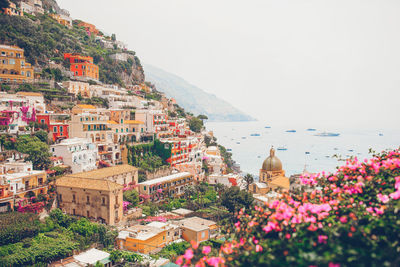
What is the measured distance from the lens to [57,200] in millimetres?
24953

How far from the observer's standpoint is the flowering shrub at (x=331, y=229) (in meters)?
5.57

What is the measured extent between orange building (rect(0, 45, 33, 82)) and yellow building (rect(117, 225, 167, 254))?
2507 cm

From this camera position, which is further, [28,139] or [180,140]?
[180,140]

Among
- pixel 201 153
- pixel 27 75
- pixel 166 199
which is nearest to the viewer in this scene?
pixel 166 199

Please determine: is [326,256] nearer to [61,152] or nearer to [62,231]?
[62,231]

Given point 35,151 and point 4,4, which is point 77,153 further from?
point 4,4

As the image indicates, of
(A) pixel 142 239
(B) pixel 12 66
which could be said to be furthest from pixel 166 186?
(B) pixel 12 66

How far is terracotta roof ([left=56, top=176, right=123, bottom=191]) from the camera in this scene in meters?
24.0

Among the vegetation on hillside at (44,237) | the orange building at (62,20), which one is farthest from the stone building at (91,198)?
the orange building at (62,20)

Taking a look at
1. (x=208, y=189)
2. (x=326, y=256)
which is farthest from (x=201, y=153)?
(x=326, y=256)

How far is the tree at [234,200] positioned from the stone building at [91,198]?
949 centimetres

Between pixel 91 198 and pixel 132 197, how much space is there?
4.50 metres

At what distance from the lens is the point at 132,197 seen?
28.0m

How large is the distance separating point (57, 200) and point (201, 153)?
22.5m
